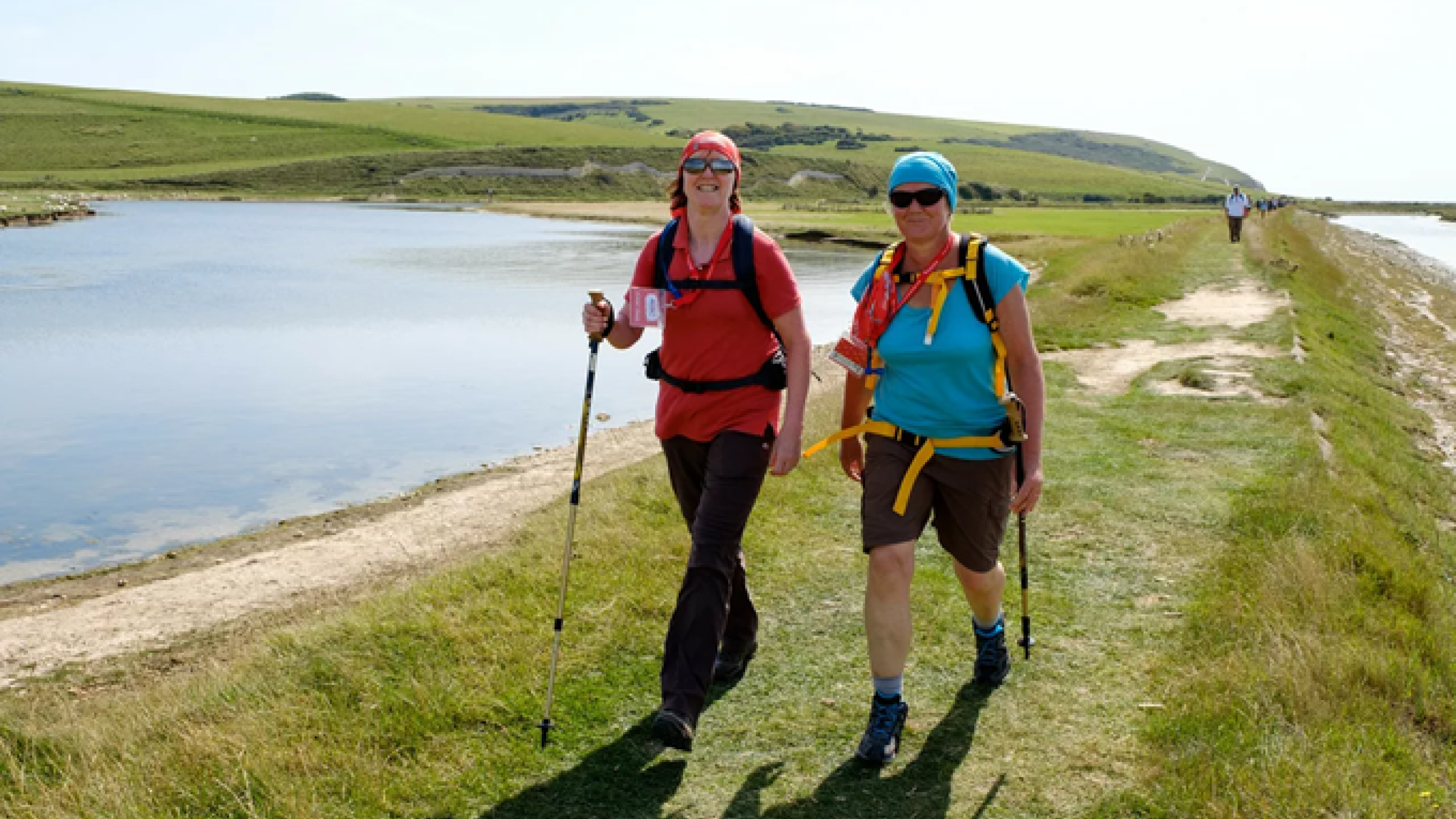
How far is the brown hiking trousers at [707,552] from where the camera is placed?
4.60 meters

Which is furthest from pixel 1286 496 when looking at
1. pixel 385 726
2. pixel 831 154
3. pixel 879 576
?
pixel 831 154

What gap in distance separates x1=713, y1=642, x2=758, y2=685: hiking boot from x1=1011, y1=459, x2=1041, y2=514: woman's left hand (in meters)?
1.55

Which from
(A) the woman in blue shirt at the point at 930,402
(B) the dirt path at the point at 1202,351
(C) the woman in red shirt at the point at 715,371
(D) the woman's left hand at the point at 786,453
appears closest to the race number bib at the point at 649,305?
(C) the woman in red shirt at the point at 715,371

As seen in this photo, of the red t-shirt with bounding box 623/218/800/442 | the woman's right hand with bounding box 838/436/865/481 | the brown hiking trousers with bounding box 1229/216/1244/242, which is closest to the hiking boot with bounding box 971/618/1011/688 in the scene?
the woman's right hand with bounding box 838/436/865/481

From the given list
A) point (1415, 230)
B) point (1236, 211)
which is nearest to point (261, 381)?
point (1236, 211)

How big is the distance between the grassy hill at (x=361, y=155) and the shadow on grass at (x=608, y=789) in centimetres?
10296

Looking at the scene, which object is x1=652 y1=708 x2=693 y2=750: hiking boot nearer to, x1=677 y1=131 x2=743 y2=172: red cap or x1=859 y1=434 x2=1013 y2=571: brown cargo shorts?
x1=859 y1=434 x2=1013 y2=571: brown cargo shorts

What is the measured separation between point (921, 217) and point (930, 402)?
70cm

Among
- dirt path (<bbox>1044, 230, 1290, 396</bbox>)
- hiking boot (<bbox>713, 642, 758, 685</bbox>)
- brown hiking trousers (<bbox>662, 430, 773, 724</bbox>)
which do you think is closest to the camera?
brown hiking trousers (<bbox>662, 430, 773, 724</bbox>)

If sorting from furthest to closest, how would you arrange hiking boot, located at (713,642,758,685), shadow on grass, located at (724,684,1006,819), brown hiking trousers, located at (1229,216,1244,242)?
brown hiking trousers, located at (1229,216,1244,242), hiking boot, located at (713,642,758,685), shadow on grass, located at (724,684,1006,819)

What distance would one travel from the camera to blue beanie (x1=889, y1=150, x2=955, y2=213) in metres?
4.40

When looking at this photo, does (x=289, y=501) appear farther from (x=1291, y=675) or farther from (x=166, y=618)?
(x=1291, y=675)

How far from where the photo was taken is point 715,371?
4875 mm

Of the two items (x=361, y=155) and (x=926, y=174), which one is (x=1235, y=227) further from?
(x=361, y=155)
